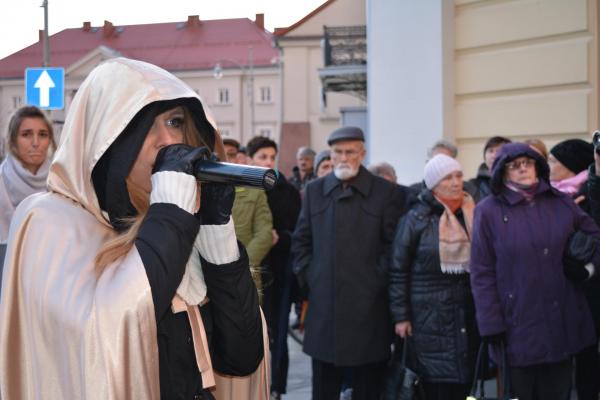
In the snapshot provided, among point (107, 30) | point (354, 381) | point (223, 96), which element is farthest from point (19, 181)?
point (107, 30)

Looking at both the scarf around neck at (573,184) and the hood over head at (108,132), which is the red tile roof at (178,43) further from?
the hood over head at (108,132)

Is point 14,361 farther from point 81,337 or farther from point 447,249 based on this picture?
point 447,249

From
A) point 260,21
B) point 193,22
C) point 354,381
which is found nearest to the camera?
point 354,381

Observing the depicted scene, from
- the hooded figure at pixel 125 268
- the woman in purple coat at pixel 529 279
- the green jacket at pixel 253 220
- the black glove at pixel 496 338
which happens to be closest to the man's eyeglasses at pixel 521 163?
the woman in purple coat at pixel 529 279

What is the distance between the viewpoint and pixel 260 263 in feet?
22.4

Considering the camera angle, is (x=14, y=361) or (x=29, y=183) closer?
(x=14, y=361)

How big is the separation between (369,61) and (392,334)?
400cm

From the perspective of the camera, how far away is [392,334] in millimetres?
5871

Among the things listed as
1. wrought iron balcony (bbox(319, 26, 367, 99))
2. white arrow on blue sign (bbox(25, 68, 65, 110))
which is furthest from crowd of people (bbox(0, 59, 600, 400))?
wrought iron balcony (bbox(319, 26, 367, 99))

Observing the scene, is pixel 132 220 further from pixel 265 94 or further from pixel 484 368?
pixel 265 94

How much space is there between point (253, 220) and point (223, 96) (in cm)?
5511

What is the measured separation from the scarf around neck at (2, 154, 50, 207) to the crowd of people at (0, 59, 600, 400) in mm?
12

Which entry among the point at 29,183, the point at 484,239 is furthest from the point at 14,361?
the point at 484,239

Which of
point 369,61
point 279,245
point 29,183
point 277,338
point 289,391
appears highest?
point 369,61
